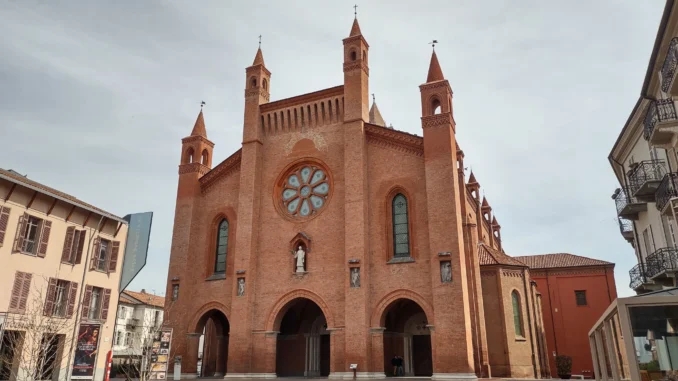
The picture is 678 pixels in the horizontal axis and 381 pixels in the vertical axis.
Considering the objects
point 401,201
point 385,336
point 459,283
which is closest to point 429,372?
point 385,336

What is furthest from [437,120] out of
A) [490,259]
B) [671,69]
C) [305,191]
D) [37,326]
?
[37,326]

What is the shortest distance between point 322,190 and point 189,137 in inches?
391

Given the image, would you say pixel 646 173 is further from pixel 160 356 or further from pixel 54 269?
pixel 54 269

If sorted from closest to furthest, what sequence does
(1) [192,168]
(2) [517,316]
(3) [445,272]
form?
1. (3) [445,272]
2. (2) [517,316]
3. (1) [192,168]

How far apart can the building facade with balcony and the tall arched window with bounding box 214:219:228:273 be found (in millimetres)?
20132

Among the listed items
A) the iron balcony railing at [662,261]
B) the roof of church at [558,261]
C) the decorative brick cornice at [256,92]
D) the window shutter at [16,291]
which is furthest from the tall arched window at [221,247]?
the roof of church at [558,261]

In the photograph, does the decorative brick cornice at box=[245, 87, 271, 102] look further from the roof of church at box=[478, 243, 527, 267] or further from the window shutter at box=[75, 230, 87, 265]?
the roof of church at box=[478, 243, 527, 267]

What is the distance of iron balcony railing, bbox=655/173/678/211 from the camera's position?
1570 centimetres

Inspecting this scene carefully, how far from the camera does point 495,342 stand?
2747 centimetres

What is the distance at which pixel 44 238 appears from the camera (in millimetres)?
21812

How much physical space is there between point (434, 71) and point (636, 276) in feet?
46.0

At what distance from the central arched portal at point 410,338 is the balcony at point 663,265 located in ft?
39.6

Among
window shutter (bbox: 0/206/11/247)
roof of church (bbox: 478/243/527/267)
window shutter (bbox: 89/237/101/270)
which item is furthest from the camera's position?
roof of church (bbox: 478/243/527/267)

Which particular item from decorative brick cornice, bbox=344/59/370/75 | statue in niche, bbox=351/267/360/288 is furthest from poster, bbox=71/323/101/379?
decorative brick cornice, bbox=344/59/370/75
